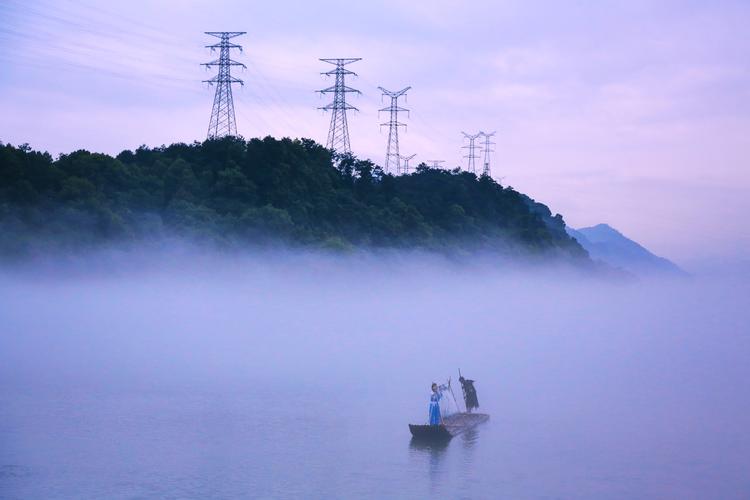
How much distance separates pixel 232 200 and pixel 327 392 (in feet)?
143

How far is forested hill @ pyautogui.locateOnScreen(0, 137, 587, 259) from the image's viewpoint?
77.0 meters

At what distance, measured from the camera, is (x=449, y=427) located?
37375mm

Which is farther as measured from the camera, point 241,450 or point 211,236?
point 211,236

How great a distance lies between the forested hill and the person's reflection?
156 ft

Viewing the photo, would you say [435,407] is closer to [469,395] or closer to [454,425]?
[454,425]

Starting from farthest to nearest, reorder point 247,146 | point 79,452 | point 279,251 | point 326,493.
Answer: point 247,146 → point 279,251 → point 79,452 → point 326,493

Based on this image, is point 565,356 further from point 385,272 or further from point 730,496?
point 730,496

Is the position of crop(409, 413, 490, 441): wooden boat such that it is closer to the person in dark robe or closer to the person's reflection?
the person's reflection

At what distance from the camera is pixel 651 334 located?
109562mm

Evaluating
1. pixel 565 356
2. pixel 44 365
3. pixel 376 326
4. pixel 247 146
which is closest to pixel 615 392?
pixel 565 356

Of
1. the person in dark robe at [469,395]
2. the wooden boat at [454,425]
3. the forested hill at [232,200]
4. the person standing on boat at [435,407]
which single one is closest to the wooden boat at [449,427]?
the wooden boat at [454,425]

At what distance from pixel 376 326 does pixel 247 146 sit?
2128cm

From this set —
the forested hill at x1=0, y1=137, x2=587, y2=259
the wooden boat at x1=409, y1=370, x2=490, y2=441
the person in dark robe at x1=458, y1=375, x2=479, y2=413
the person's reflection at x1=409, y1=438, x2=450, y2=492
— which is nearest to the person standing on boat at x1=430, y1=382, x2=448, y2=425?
the wooden boat at x1=409, y1=370, x2=490, y2=441

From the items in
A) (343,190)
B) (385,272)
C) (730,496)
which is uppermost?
(343,190)
